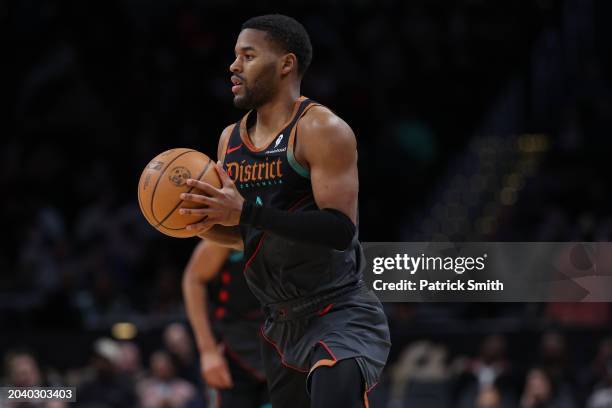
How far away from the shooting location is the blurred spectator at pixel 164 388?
8633mm

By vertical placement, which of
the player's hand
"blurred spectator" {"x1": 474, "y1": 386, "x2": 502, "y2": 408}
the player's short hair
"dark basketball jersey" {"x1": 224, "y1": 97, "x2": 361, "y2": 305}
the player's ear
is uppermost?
the player's short hair

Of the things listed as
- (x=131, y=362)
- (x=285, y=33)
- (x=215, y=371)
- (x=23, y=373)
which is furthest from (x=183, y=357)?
(x=285, y=33)

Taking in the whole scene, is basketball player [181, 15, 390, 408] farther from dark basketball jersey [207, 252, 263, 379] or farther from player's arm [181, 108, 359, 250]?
dark basketball jersey [207, 252, 263, 379]

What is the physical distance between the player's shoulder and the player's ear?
275 mm

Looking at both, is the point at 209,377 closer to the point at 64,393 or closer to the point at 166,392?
the point at 64,393

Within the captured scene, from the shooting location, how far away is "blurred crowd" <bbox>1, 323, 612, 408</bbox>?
8539mm

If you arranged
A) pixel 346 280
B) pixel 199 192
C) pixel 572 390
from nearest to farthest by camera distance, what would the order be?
pixel 199 192, pixel 346 280, pixel 572 390

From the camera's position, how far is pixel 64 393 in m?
6.84

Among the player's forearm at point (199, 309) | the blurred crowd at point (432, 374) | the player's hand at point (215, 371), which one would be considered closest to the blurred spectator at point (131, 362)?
the blurred crowd at point (432, 374)

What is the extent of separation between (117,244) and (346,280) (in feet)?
24.1

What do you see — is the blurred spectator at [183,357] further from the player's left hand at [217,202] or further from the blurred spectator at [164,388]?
the player's left hand at [217,202]

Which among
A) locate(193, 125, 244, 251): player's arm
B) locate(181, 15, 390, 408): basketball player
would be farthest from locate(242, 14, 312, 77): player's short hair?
locate(193, 125, 244, 251): player's arm

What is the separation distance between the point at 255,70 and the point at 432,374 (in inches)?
205

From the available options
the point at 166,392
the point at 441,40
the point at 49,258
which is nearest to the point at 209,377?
the point at 166,392
